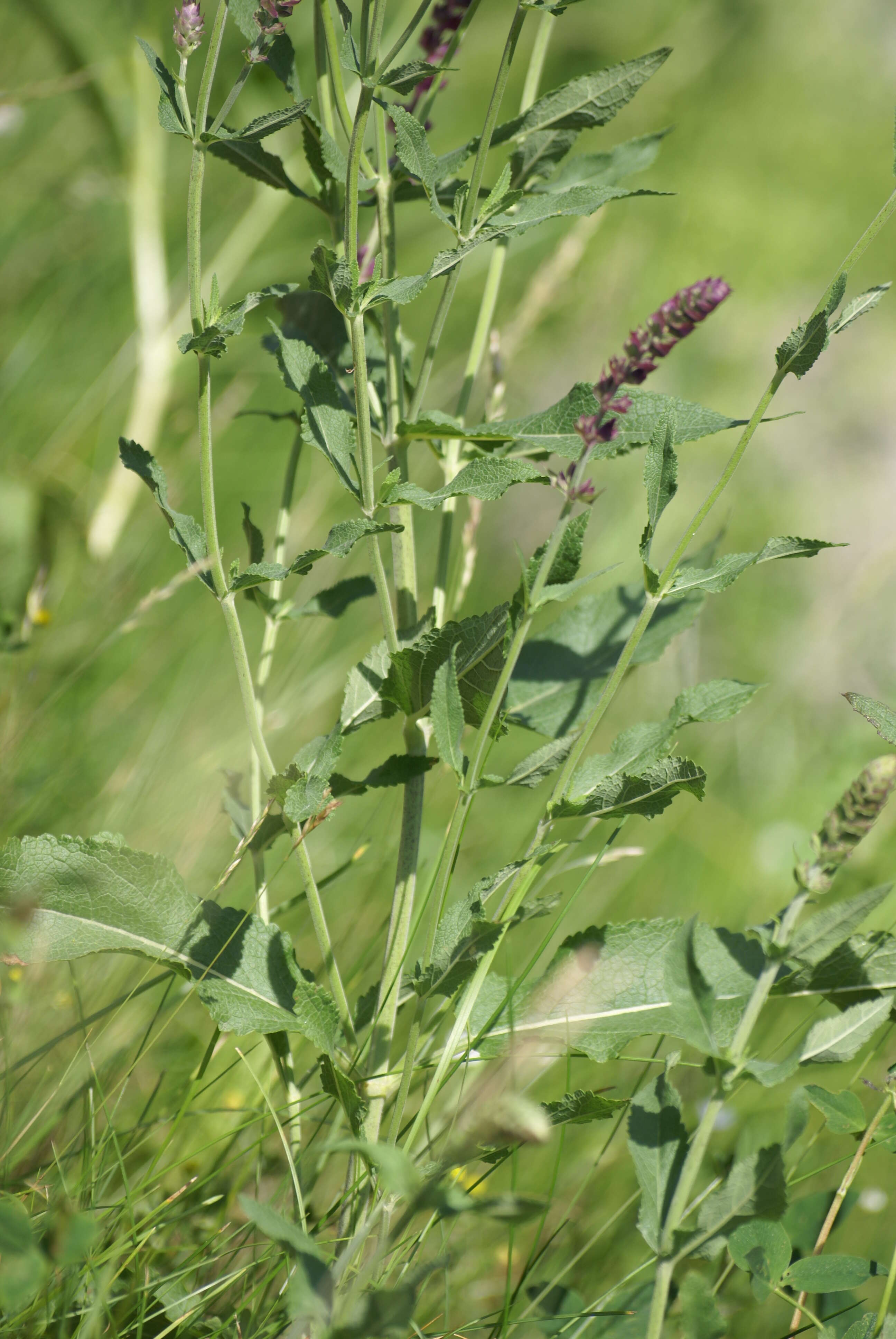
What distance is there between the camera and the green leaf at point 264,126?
0.68 metres

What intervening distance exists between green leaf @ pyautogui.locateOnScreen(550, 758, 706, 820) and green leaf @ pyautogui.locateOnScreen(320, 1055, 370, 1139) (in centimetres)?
24

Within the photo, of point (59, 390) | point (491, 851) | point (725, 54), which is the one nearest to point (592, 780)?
point (491, 851)

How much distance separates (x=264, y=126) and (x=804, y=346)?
1.37ft

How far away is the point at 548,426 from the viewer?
0.76m

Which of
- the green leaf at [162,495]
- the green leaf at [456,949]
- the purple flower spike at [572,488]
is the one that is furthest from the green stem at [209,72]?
the green leaf at [456,949]

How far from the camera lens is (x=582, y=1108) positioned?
2.33ft

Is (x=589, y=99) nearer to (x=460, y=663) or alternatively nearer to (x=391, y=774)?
(x=460, y=663)

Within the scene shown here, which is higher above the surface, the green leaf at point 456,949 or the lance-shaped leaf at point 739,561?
the lance-shaped leaf at point 739,561

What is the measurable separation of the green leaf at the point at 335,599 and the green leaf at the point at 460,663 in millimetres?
148

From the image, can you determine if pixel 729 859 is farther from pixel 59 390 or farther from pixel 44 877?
pixel 59 390

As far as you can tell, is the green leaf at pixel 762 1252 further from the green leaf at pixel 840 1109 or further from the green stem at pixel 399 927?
the green stem at pixel 399 927

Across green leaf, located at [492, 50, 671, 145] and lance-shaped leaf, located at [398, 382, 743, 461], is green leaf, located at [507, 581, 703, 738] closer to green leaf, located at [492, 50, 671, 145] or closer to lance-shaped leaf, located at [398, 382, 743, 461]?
lance-shaped leaf, located at [398, 382, 743, 461]

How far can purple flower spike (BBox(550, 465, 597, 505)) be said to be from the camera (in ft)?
2.25

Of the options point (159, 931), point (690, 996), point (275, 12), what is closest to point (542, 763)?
point (690, 996)
